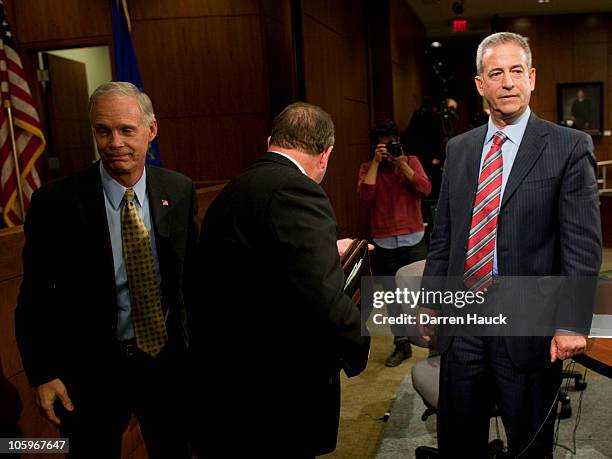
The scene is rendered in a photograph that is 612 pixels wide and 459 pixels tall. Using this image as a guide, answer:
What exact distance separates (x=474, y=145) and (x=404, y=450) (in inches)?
58.3

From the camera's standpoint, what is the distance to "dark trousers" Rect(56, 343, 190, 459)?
1.64 metres

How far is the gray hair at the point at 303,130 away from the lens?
1511 millimetres

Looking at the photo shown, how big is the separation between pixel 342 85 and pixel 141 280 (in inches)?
181

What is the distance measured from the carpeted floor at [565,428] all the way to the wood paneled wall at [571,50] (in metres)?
8.19

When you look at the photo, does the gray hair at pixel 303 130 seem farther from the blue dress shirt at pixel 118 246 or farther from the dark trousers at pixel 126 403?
the dark trousers at pixel 126 403

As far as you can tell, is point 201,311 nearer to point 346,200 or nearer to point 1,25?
point 1,25

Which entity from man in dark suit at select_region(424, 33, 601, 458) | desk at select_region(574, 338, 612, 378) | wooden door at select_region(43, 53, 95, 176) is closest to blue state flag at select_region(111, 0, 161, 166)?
wooden door at select_region(43, 53, 95, 176)

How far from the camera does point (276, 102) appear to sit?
4.71 metres

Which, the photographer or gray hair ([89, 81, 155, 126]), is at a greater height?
gray hair ([89, 81, 155, 126])

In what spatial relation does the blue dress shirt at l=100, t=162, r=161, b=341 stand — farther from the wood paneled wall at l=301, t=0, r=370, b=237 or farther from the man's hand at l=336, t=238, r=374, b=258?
the wood paneled wall at l=301, t=0, r=370, b=237

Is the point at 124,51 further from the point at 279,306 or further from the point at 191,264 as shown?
the point at 279,306

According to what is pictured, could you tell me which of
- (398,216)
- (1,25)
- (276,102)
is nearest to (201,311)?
(398,216)

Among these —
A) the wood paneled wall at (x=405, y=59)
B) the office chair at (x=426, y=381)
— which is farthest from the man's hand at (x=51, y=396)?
the wood paneled wall at (x=405, y=59)

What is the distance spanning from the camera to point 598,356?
1738 mm
